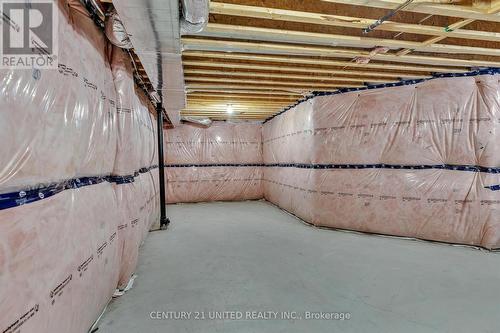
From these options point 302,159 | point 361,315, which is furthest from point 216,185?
point 361,315

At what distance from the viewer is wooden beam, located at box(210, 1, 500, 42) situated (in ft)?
7.18

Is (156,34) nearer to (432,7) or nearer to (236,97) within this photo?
(432,7)

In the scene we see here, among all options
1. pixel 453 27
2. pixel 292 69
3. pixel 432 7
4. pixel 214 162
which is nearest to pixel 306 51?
pixel 292 69

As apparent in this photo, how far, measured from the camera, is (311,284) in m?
2.67

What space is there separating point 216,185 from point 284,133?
260cm

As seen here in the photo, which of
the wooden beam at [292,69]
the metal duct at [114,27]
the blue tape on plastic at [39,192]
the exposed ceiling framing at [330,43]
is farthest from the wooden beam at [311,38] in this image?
the blue tape on plastic at [39,192]

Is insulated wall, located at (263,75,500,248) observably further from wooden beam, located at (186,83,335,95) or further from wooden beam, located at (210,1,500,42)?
wooden beam, located at (210,1,500,42)

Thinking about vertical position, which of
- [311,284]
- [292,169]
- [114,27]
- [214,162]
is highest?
[114,27]

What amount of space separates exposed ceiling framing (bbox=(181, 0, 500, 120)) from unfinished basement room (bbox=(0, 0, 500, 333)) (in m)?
0.02

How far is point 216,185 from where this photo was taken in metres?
Answer: 7.81

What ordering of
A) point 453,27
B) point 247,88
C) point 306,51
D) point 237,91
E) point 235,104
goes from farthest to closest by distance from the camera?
point 235,104 → point 237,91 → point 247,88 → point 306,51 → point 453,27

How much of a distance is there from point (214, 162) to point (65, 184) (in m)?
6.26

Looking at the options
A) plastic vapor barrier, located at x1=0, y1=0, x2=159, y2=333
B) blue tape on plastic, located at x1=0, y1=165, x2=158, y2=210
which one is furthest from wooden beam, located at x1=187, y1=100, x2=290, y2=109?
blue tape on plastic, located at x1=0, y1=165, x2=158, y2=210

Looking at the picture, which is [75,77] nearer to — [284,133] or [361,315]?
[361,315]
